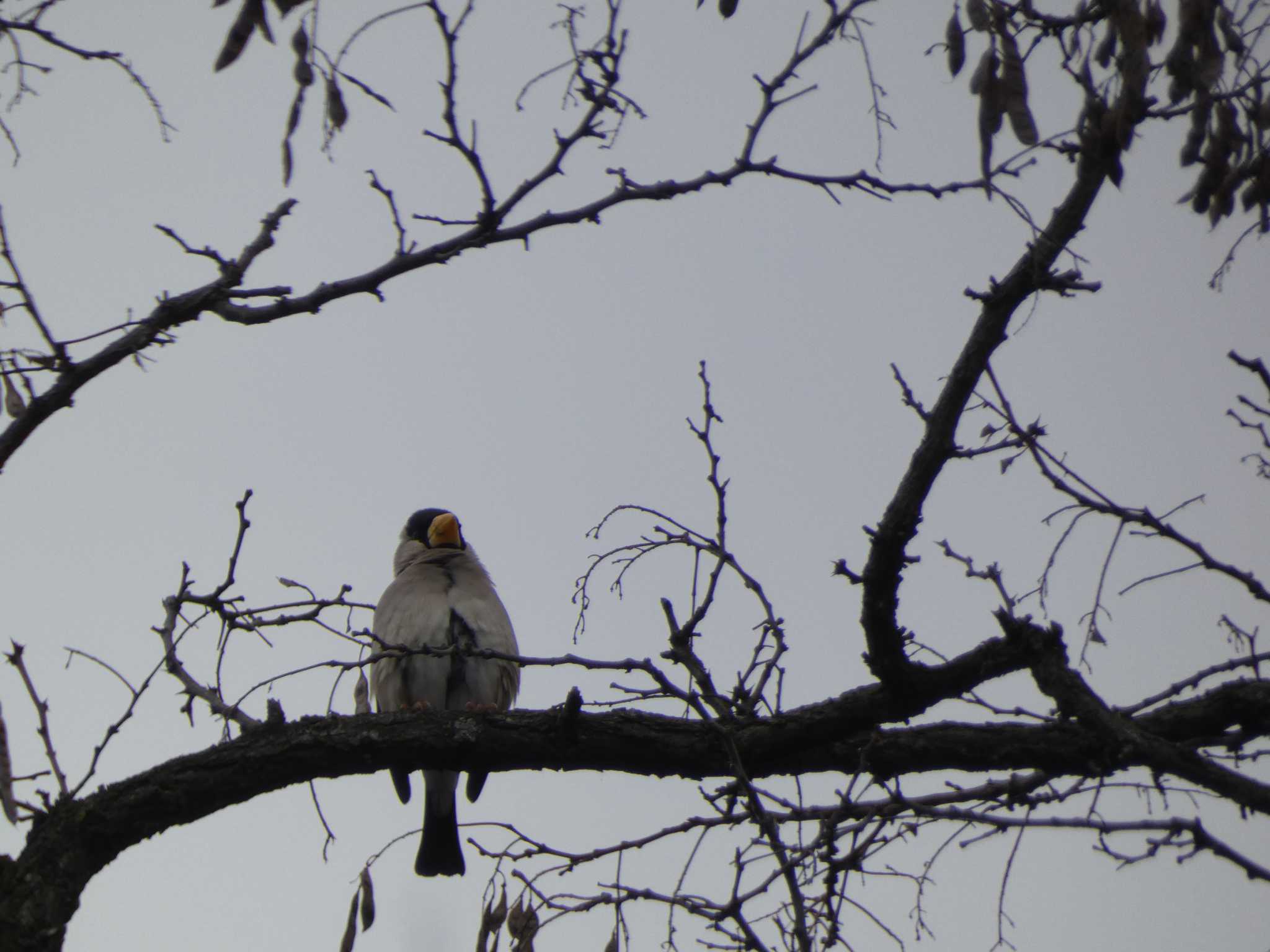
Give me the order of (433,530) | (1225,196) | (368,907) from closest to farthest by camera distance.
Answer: (1225,196), (368,907), (433,530)

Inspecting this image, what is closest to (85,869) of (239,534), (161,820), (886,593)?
(161,820)

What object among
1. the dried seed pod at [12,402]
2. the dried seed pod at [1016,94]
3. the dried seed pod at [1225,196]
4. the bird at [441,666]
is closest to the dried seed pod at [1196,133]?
the dried seed pod at [1225,196]

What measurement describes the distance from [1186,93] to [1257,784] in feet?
4.14

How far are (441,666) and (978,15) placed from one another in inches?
156

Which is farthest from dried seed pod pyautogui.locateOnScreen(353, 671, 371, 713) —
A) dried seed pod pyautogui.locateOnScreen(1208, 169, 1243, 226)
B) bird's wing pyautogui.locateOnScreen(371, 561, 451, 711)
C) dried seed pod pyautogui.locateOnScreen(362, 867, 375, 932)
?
dried seed pod pyautogui.locateOnScreen(1208, 169, 1243, 226)

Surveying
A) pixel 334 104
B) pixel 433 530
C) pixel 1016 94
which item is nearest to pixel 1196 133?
pixel 1016 94

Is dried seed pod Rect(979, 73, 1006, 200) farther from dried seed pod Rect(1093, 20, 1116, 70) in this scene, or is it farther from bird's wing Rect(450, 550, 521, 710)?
bird's wing Rect(450, 550, 521, 710)

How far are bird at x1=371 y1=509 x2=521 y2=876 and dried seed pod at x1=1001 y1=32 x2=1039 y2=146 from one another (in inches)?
144

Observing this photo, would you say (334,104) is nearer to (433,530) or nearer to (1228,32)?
(1228,32)

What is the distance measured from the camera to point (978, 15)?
8.04ft

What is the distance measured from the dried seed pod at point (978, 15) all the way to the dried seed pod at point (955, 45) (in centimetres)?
8

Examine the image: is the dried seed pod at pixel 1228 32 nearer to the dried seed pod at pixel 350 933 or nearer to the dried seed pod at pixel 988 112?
the dried seed pod at pixel 988 112

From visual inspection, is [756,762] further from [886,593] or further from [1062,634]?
[1062,634]

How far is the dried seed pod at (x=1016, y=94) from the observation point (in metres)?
2.46
